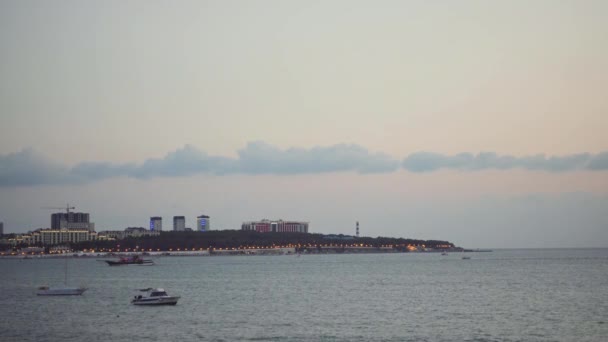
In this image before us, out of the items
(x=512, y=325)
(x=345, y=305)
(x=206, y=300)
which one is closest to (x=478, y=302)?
(x=345, y=305)

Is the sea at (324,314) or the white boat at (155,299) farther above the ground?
the white boat at (155,299)

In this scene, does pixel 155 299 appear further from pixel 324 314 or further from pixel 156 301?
pixel 324 314

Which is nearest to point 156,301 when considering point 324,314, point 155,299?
point 155,299

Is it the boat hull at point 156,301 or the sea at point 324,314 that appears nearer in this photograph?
the sea at point 324,314

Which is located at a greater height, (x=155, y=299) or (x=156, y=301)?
(x=155, y=299)

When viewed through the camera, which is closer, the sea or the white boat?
the sea

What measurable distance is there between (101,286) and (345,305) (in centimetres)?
5547

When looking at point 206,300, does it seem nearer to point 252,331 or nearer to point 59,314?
point 59,314

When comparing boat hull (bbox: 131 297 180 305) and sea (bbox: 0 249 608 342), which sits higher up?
boat hull (bbox: 131 297 180 305)

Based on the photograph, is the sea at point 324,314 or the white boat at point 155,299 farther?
the white boat at point 155,299

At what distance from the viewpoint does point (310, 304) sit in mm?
88312

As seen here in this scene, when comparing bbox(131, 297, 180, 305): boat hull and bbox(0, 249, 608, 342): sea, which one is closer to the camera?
bbox(0, 249, 608, 342): sea

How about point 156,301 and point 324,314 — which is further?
point 156,301

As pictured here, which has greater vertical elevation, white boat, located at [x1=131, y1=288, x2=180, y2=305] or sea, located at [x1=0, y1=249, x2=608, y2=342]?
white boat, located at [x1=131, y1=288, x2=180, y2=305]
